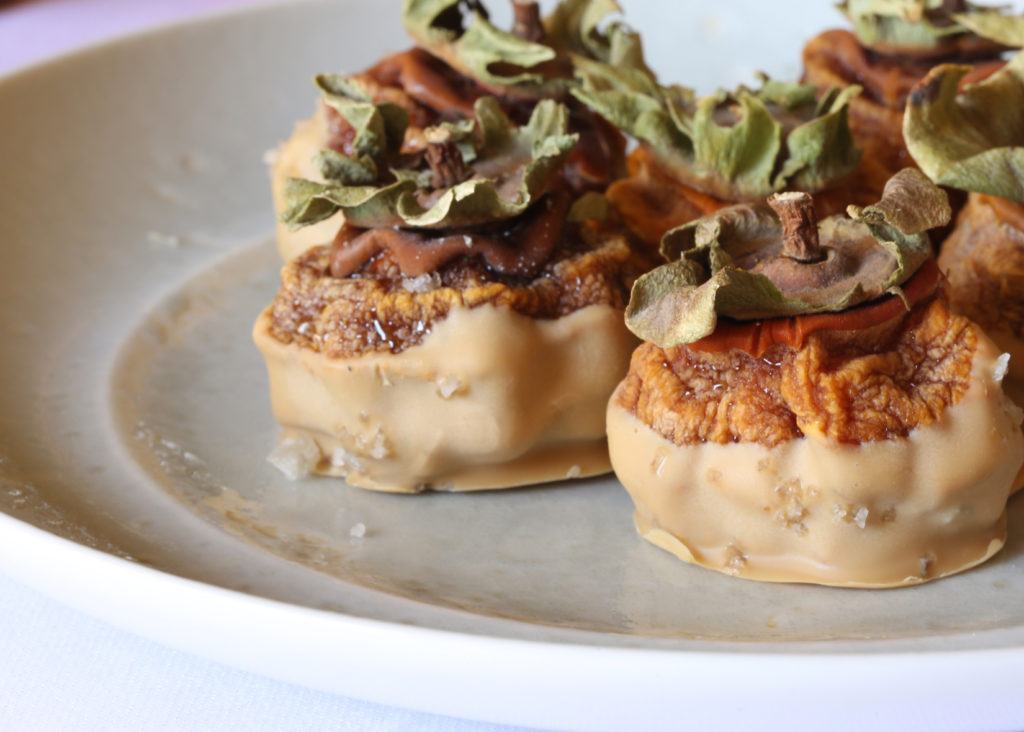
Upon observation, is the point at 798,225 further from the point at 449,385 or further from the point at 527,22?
the point at 527,22

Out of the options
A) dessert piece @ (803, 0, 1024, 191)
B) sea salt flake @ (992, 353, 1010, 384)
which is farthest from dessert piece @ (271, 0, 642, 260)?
sea salt flake @ (992, 353, 1010, 384)

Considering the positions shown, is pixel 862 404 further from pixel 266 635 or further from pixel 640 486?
pixel 266 635

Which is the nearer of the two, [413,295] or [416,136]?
[413,295]

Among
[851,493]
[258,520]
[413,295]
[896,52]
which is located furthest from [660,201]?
[258,520]

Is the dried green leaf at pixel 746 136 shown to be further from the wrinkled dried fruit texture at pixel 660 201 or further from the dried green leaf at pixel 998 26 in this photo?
the dried green leaf at pixel 998 26

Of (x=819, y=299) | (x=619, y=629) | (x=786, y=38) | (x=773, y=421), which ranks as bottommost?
(x=786, y=38)

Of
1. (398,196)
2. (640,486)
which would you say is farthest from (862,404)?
(398,196)
